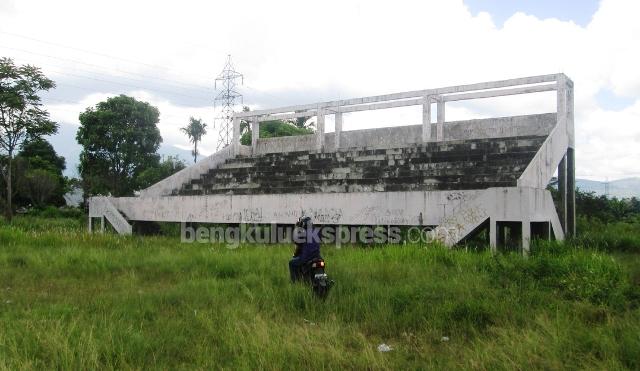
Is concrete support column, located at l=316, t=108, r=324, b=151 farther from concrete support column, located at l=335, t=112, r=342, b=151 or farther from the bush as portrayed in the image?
the bush

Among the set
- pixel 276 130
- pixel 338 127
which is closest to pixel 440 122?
pixel 338 127

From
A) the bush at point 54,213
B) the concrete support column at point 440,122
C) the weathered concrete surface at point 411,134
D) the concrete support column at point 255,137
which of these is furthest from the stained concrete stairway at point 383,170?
the bush at point 54,213

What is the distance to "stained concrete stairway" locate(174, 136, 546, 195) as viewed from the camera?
13.6 meters

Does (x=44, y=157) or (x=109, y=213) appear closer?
(x=109, y=213)

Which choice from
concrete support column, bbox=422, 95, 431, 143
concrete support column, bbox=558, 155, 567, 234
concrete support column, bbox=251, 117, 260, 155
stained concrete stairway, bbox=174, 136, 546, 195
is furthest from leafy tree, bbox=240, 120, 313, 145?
concrete support column, bbox=558, 155, 567, 234

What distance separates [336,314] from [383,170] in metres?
9.90

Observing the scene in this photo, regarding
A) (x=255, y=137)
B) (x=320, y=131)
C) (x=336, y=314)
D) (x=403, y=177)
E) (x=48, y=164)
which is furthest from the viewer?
(x=48, y=164)

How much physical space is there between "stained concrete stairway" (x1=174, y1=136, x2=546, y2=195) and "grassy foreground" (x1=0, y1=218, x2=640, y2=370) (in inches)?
181

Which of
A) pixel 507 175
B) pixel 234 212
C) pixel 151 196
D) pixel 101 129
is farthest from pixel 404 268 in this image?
pixel 101 129

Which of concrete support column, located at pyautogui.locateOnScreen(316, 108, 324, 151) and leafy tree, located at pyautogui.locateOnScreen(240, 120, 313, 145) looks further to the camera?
leafy tree, located at pyautogui.locateOnScreen(240, 120, 313, 145)

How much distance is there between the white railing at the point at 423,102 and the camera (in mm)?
14680

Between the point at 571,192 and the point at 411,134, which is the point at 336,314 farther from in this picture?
the point at 411,134

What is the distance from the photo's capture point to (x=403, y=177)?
1455 cm

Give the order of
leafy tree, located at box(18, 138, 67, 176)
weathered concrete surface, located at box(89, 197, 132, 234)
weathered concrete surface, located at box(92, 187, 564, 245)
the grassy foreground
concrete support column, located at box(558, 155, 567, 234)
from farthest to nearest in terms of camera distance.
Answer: leafy tree, located at box(18, 138, 67, 176)
weathered concrete surface, located at box(89, 197, 132, 234)
concrete support column, located at box(558, 155, 567, 234)
weathered concrete surface, located at box(92, 187, 564, 245)
the grassy foreground
